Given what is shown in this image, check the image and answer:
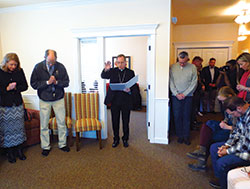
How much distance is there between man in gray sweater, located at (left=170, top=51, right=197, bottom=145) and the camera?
118 inches

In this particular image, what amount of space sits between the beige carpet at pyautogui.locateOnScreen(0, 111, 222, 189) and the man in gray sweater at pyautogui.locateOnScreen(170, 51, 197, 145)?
0.96ft

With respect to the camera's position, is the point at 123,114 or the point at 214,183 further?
the point at 123,114

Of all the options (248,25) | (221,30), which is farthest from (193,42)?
(248,25)

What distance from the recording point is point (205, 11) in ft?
13.5

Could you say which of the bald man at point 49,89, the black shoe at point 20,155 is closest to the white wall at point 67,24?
the bald man at point 49,89

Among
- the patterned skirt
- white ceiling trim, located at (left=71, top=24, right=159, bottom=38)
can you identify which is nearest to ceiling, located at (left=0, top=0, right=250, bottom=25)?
white ceiling trim, located at (left=71, top=24, right=159, bottom=38)

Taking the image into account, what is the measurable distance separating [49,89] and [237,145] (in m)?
2.39

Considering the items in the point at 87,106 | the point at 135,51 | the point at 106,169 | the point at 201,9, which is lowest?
the point at 106,169

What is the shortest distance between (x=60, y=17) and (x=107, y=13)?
0.88 m

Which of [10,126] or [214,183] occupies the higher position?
[10,126]

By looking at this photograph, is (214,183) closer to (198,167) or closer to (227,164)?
(198,167)

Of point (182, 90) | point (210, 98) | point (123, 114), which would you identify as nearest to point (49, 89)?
point (123, 114)

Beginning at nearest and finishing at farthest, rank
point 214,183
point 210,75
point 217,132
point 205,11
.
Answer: point 214,183
point 217,132
point 205,11
point 210,75

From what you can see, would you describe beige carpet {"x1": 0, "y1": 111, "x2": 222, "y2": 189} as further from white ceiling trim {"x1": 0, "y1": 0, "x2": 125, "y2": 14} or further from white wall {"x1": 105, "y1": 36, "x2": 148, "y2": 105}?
white wall {"x1": 105, "y1": 36, "x2": 148, "y2": 105}
